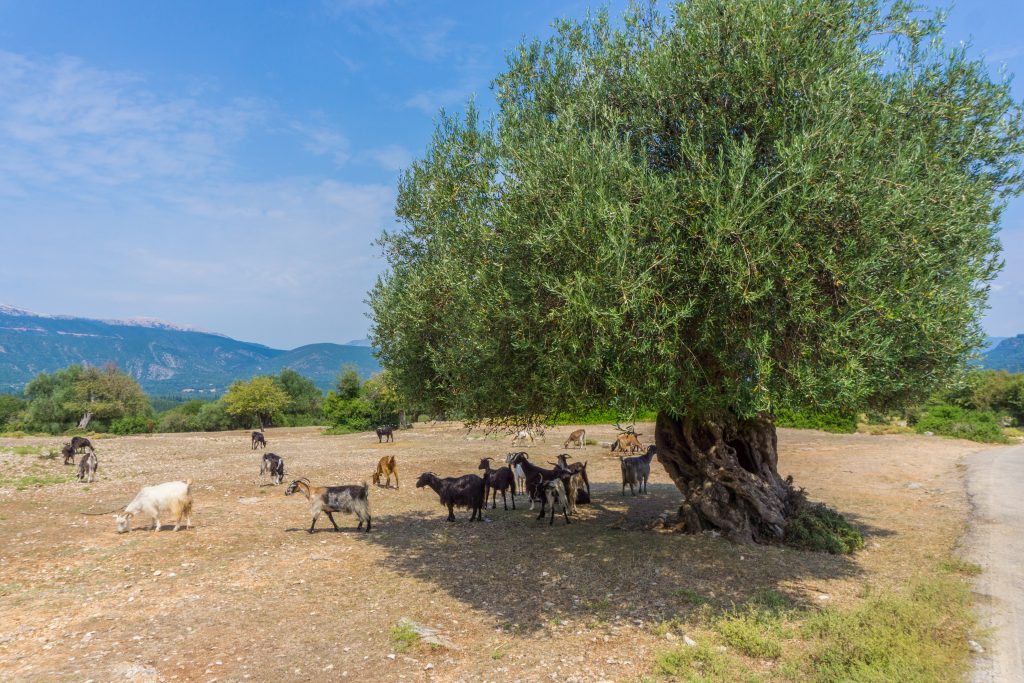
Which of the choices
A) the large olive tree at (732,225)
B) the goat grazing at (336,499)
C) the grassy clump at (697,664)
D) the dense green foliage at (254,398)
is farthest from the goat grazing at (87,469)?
the dense green foliage at (254,398)

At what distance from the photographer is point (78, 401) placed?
72.5m

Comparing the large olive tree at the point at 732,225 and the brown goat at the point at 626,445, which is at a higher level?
the large olive tree at the point at 732,225

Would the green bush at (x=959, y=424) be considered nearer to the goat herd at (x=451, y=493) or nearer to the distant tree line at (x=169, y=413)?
the goat herd at (x=451, y=493)

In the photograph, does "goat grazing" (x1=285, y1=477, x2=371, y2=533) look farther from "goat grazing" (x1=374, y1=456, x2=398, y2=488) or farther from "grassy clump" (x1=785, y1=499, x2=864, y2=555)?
"grassy clump" (x1=785, y1=499, x2=864, y2=555)

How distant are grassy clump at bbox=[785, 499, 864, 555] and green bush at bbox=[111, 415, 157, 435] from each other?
78786 millimetres

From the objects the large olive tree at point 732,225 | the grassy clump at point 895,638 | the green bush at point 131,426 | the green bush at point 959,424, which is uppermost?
the large olive tree at point 732,225

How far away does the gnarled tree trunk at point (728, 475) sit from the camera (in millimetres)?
13375

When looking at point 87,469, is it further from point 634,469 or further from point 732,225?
point 732,225

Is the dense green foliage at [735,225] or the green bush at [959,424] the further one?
the green bush at [959,424]

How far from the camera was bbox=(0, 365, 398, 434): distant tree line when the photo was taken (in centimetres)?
6041

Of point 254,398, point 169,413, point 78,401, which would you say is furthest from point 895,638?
point 169,413

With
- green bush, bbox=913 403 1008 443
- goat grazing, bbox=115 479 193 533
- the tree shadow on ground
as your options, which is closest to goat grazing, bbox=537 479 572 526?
the tree shadow on ground

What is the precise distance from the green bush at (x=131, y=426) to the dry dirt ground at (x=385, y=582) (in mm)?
55756

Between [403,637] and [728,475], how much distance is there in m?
8.70
